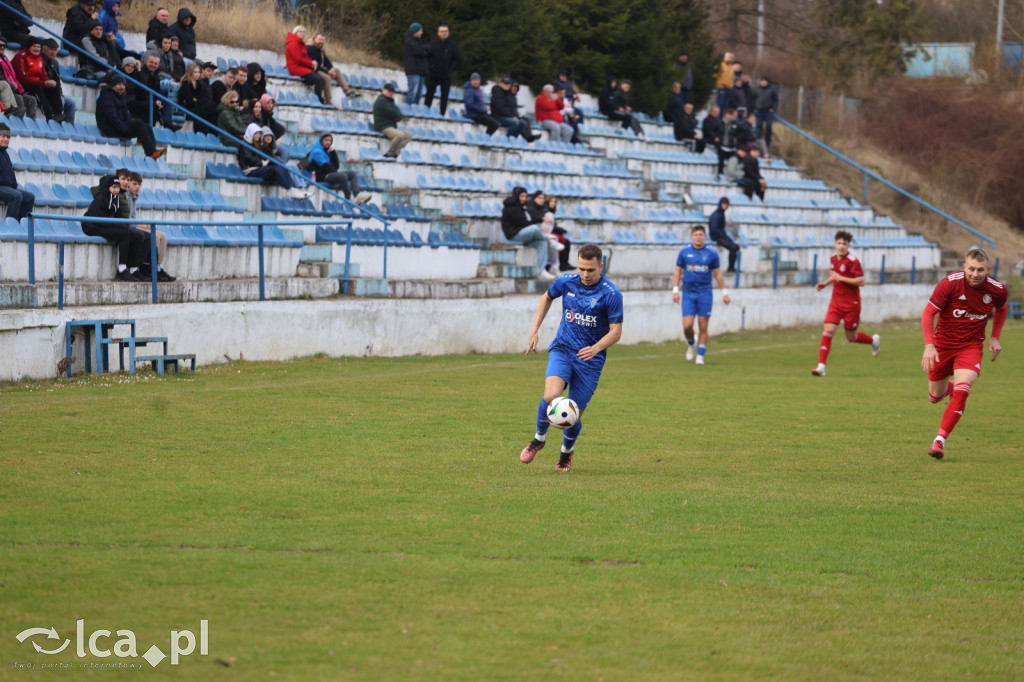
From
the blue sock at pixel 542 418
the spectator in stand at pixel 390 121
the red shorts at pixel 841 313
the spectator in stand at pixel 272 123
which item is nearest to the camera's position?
the blue sock at pixel 542 418

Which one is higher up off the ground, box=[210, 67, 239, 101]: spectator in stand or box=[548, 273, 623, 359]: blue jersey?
box=[210, 67, 239, 101]: spectator in stand

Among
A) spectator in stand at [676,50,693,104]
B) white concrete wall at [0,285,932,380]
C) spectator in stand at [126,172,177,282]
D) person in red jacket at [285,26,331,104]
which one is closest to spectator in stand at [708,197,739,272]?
white concrete wall at [0,285,932,380]

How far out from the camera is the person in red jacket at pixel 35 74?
17531 mm

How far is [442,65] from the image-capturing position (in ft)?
84.6

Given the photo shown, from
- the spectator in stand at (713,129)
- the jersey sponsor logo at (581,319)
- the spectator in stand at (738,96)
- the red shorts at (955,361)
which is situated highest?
the spectator in stand at (738,96)

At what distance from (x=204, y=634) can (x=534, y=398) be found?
30.2ft

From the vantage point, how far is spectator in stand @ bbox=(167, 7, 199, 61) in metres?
21.4

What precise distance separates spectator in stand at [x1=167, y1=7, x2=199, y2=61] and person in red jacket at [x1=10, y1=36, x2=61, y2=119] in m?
3.75

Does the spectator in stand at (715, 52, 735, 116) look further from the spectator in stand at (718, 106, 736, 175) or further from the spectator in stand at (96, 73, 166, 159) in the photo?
the spectator in stand at (96, 73, 166, 159)

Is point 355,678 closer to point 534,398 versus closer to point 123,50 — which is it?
point 534,398

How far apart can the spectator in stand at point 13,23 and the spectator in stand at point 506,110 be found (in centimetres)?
1082

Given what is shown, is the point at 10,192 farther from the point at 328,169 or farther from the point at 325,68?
the point at 325,68

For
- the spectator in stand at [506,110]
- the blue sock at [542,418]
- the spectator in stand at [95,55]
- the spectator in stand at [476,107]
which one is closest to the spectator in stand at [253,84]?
the spectator in stand at [95,55]

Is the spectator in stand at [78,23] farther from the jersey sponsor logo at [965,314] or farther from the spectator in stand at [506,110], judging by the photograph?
the jersey sponsor logo at [965,314]
